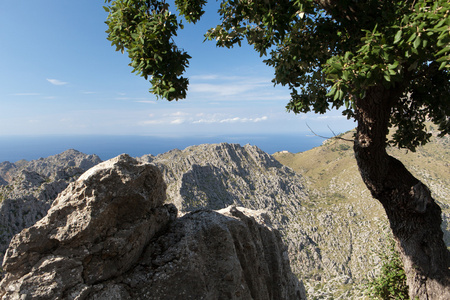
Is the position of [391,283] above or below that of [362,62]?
below

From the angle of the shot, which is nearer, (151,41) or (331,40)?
(151,41)

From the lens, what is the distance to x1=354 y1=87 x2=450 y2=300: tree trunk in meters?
8.45

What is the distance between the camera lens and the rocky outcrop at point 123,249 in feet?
21.9

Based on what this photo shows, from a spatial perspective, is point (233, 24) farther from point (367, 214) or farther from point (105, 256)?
point (367, 214)

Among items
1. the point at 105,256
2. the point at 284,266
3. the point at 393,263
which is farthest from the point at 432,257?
the point at 105,256

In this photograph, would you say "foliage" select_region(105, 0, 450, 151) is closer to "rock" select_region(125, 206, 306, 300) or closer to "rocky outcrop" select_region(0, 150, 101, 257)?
"rock" select_region(125, 206, 306, 300)

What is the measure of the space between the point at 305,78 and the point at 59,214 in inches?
456

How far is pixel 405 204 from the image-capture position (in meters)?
8.74

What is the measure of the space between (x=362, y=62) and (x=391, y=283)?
37.5ft

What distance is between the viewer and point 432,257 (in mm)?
8516

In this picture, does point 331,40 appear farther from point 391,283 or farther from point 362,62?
point 391,283

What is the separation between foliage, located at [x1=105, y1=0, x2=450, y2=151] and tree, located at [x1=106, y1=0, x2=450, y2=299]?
0.10 ft

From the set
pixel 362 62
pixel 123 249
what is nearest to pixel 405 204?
pixel 362 62

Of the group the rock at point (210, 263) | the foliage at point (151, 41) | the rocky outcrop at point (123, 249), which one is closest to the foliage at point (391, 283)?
the rock at point (210, 263)
